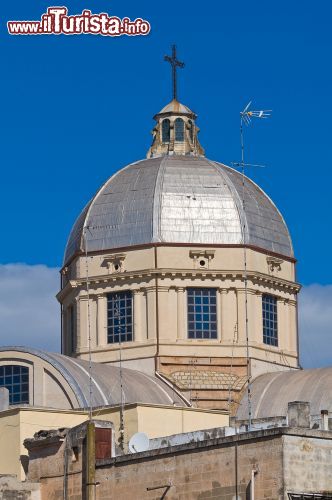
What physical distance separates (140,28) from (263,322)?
1752cm

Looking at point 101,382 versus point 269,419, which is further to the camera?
point 101,382

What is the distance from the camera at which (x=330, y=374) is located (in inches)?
2975

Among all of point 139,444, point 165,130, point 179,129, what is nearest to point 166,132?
point 165,130

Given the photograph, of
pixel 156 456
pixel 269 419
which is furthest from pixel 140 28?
pixel 156 456

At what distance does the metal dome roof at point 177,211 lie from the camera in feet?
259

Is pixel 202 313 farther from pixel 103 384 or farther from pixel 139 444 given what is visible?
pixel 139 444

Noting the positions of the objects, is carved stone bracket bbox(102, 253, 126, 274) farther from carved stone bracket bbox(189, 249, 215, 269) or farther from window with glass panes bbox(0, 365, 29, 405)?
window with glass panes bbox(0, 365, 29, 405)

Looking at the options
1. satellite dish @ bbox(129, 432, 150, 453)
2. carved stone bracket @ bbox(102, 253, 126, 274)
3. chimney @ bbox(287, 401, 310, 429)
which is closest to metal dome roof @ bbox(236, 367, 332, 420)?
carved stone bracket @ bbox(102, 253, 126, 274)

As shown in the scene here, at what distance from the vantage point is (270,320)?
79750mm

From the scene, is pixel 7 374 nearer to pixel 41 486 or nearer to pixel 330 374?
pixel 330 374

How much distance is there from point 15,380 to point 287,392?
994 centimetres

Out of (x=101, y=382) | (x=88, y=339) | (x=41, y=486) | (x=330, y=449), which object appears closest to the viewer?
(x=330, y=449)

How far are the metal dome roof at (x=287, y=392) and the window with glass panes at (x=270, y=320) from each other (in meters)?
2.60

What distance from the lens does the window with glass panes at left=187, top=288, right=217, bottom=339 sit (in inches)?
3066
